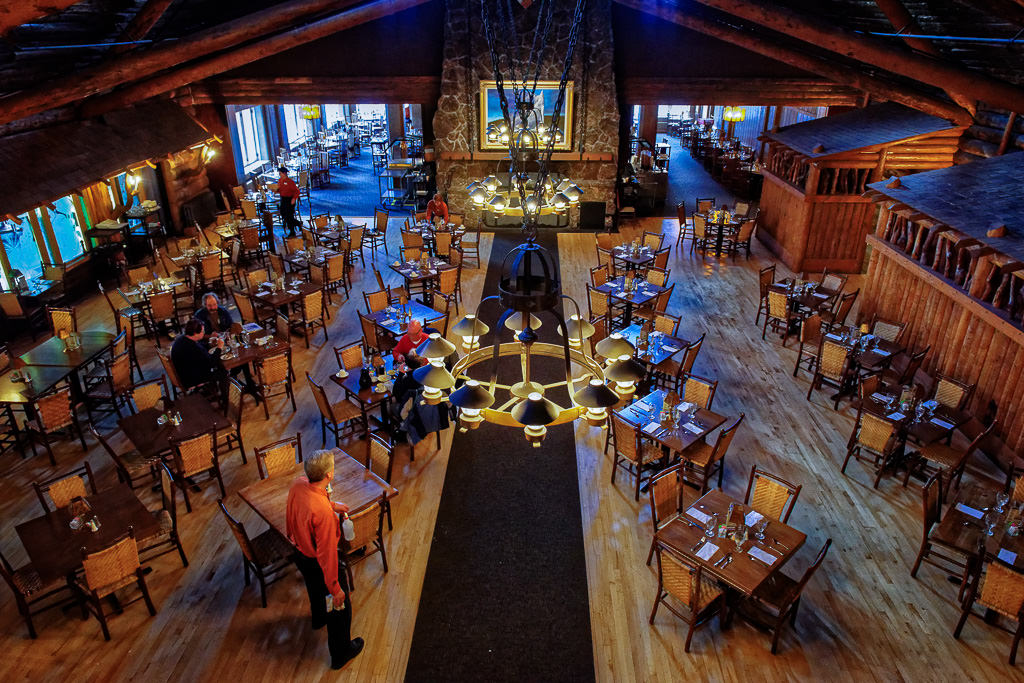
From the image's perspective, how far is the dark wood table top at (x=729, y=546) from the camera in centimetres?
507

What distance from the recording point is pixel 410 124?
24719 mm

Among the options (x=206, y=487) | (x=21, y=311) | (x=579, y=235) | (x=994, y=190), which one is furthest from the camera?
(x=579, y=235)

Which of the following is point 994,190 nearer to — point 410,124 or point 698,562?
point 698,562

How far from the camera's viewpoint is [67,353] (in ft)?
26.6

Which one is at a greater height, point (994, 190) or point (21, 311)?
point (994, 190)

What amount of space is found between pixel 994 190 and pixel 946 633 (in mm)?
6062

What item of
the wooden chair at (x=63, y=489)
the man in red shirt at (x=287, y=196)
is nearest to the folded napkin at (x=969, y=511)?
the wooden chair at (x=63, y=489)

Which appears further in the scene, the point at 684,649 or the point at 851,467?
the point at 851,467

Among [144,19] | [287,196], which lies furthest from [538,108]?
[144,19]

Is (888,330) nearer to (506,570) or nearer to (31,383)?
(506,570)

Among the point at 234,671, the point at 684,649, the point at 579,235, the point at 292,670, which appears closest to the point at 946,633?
the point at 684,649

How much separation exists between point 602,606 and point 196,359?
219 inches

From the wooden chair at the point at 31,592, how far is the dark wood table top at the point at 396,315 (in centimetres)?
455

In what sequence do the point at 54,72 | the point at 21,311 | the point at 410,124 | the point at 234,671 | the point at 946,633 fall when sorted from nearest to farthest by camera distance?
the point at 234,671
the point at 946,633
the point at 54,72
the point at 21,311
the point at 410,124
